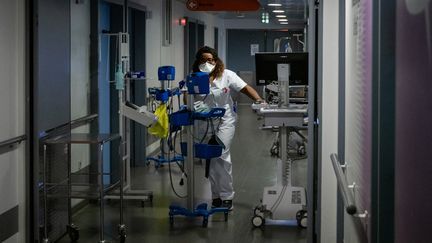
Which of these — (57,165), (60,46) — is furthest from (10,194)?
(60,46)

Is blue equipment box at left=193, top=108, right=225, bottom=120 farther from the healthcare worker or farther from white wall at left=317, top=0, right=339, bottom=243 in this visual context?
white wall at left=317, top=0, right=339, bottom=243

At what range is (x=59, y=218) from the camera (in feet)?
16.9

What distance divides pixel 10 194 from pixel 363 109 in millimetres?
2879

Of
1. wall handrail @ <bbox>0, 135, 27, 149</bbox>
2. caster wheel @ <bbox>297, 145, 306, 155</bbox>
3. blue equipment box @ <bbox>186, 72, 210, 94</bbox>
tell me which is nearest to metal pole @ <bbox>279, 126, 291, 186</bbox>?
blue equipment box @ <bbox>186, 72, 210, 94</bbox>

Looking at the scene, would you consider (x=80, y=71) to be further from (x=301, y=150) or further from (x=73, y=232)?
(x=301, y=150)

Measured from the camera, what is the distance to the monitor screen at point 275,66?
578 centimetres

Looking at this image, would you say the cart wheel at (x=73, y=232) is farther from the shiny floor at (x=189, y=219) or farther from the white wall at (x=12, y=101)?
the white wall at (x=12, y=101)

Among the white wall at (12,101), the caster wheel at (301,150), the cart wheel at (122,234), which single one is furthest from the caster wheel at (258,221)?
the caster wheel at (301,150)

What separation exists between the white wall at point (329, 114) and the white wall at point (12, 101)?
7.09ft

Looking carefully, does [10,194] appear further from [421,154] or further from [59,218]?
[421,154]

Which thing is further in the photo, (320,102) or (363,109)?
(320,102)

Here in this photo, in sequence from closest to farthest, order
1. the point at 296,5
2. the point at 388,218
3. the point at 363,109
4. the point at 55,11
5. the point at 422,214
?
the point at 422,214 → the point at 388,218 → the point at 363,109 → the point at 55,11 → the point at 296,5

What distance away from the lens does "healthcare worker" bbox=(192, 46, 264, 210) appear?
6031 mm

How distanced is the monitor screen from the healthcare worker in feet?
0.78
